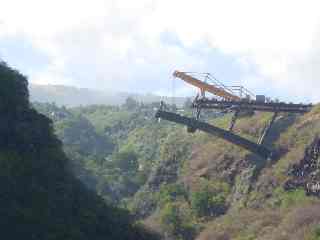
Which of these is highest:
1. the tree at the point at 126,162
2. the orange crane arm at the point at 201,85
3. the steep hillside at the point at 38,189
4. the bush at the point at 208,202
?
the orange crane arm at the point at 201,85

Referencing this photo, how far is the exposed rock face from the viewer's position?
2150 inches

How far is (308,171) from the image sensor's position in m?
56.1

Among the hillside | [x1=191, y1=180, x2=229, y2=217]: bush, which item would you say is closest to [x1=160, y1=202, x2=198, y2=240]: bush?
the hillside

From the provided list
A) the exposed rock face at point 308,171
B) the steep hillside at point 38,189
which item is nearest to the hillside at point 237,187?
the exposed rock face at point 308,171

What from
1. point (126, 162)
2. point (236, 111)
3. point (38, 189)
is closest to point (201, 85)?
point (236, 111)

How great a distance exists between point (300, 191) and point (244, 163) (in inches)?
346

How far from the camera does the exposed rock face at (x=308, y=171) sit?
54.6 meters

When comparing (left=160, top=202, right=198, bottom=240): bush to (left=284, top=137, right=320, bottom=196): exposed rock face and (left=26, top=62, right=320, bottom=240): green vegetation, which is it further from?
(left=284, top=137, right=320, bottom=196): exposed rock face

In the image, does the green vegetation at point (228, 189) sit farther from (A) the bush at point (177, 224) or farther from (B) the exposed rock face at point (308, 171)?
(B) the exposed rock face at point (308, 171)

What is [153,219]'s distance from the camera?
59.7 meters

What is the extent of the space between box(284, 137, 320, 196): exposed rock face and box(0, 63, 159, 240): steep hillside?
1881cm

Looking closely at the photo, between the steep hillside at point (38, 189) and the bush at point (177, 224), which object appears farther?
the bush at point (177, 224)

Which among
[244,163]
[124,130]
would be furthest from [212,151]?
[124,130]

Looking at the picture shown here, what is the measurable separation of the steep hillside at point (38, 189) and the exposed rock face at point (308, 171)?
1881 centimetres
